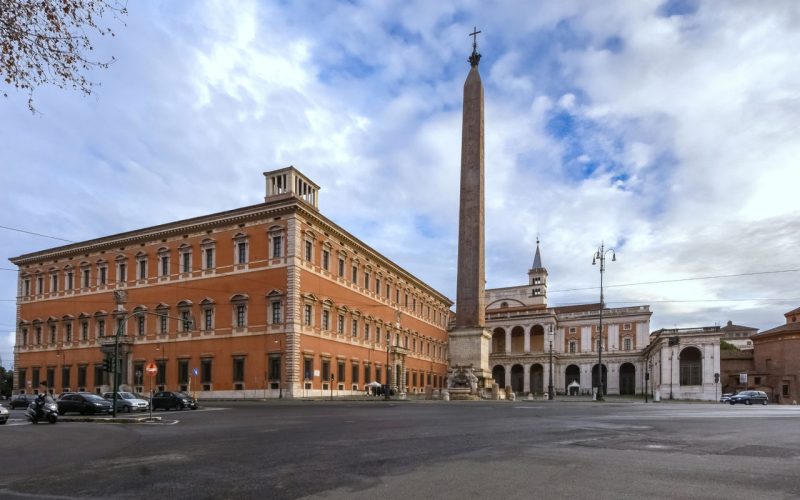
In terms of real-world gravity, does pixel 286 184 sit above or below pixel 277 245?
above

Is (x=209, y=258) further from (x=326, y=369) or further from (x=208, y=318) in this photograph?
(x=326, y=369)

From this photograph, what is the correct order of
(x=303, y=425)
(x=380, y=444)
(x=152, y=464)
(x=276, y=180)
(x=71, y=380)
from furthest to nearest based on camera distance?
(x=71, y=380) < (x=276, y=180) < (x=303, y=425) < (x=380, y=444) < (x=152, y=464)

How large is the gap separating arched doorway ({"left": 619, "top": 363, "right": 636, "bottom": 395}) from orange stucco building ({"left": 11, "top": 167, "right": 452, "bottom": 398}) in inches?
1653

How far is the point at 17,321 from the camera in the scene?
60188 mm

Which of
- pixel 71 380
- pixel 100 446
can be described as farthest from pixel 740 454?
pixel 71 380

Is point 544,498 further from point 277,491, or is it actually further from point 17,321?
point 17,321

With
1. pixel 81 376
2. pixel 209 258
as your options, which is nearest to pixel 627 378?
pixel 209 258

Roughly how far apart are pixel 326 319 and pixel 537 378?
54.2 m

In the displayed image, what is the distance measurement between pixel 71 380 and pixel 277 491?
55.5 meters

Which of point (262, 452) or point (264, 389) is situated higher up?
point (262, 452)

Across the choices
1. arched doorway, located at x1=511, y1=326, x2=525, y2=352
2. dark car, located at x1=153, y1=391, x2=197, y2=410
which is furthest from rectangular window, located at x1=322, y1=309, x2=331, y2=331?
arched doorway, located at x1=511, y1=326, x2=525, y2=352

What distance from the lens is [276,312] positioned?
1768 inches

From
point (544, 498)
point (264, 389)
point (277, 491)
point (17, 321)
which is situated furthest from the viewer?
point (17, 321)

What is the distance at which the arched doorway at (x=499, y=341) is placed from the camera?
97562 mm
